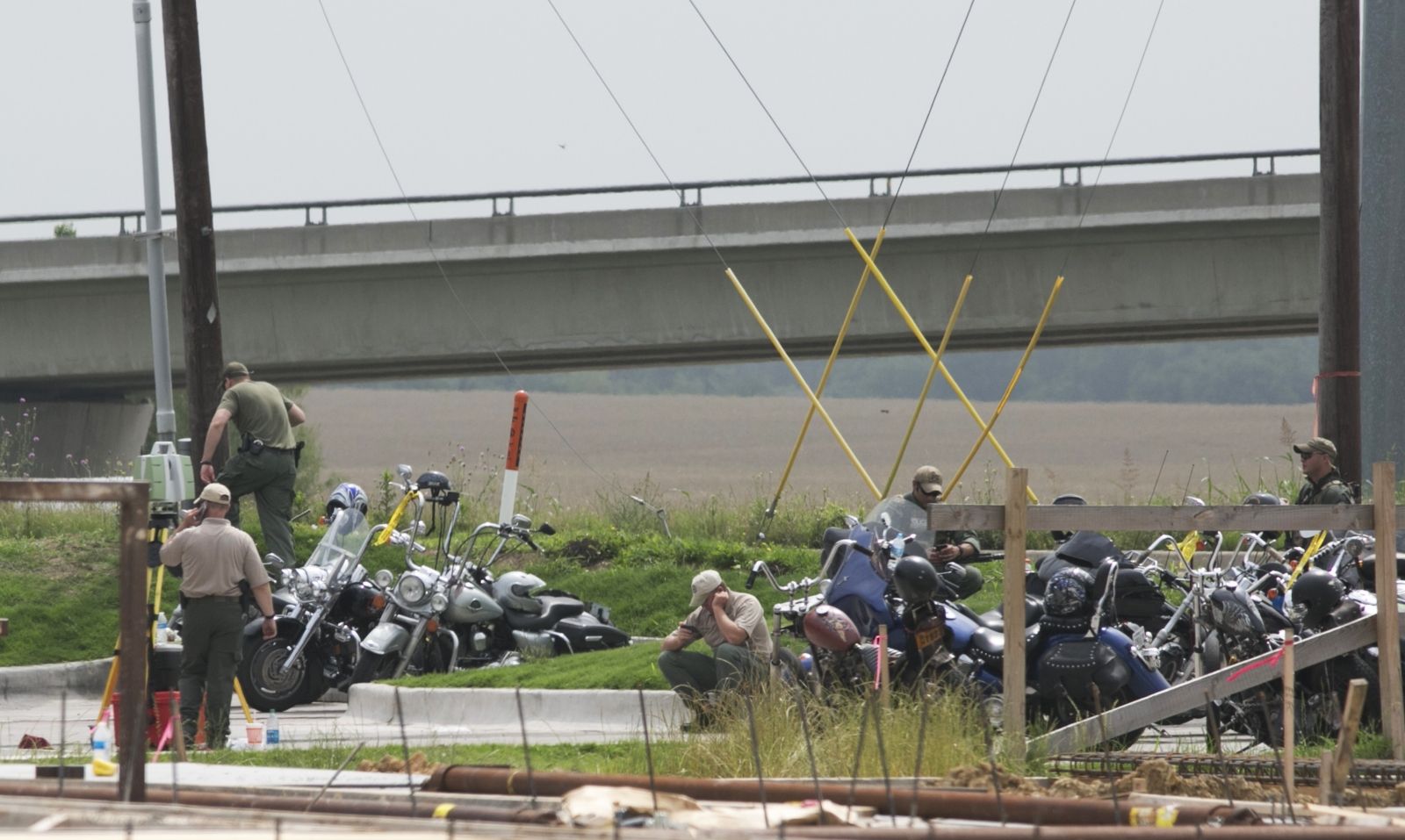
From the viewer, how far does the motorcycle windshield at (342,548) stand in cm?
1291

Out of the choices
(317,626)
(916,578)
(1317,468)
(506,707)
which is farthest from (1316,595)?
(317,626)

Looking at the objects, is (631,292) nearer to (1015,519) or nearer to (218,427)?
(218,427)

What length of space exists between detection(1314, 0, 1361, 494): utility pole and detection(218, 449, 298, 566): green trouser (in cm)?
838

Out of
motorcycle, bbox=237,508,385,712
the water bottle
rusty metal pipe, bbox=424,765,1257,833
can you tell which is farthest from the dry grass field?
rusty metal pipe, bbox=424,765,1257,833

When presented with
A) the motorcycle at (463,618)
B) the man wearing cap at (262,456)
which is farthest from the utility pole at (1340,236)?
the man wearing cap at (262,456)

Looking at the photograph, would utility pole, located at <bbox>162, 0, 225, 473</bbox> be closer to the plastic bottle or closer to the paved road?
the paved road

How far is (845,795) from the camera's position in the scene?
22.9 feet

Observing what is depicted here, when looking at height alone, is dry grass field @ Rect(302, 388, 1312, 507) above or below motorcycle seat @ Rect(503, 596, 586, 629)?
above

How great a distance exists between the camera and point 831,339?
31406 millimetres

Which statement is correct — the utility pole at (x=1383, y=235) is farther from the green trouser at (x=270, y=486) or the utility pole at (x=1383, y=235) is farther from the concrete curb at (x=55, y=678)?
the concrete curb at (x=55, y=678)

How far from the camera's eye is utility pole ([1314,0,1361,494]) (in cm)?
1574

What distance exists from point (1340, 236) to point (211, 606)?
9.78 m

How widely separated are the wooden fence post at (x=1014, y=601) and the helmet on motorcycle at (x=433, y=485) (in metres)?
5.60

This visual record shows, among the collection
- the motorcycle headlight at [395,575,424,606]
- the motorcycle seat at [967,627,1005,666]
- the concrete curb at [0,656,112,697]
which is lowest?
the concrete curb at [0,656,112,697]
